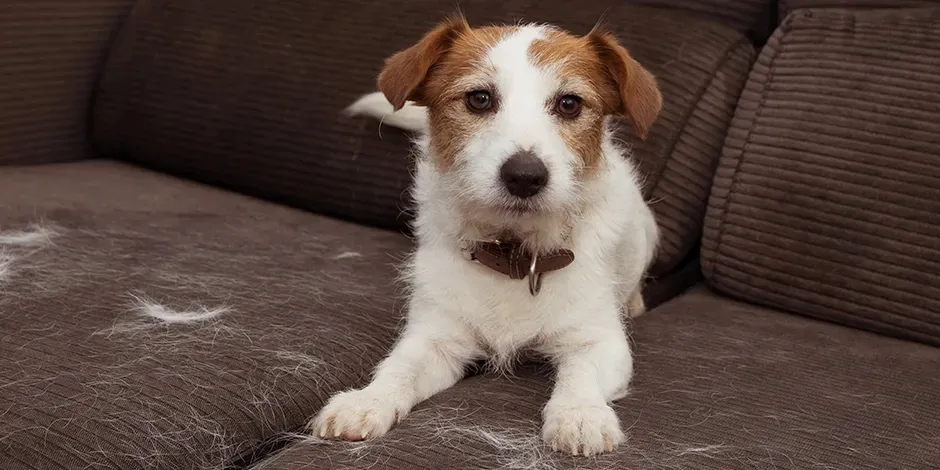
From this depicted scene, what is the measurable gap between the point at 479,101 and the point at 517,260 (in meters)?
0.23

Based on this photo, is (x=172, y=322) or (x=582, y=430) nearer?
(x=582, y=430)

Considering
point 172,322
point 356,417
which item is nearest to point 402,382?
point 356,417

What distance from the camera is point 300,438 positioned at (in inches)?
46.8

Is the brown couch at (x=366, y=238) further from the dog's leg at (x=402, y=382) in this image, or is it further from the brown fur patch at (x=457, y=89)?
the brown fur patch at (x=457, y=89)

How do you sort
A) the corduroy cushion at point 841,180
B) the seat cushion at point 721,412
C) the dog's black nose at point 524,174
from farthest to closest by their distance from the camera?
the corduroy cushion at point 841,180, the dog's black nose at point 524,174, the seat cushion at point 721,412

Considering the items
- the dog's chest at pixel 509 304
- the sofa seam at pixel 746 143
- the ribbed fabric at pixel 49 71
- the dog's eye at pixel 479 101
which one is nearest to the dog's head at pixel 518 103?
the dog's eye at pixel 479 101

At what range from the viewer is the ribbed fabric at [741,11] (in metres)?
1.97

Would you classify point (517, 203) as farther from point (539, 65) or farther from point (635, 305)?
point (635, 305)

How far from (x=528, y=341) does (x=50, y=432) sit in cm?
64

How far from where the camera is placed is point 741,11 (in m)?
1.98

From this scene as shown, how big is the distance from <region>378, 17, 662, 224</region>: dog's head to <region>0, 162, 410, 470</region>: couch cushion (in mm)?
320

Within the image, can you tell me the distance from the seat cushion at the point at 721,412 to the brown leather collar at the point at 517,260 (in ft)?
0.46

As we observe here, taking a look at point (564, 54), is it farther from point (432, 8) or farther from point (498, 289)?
point (432, 8)

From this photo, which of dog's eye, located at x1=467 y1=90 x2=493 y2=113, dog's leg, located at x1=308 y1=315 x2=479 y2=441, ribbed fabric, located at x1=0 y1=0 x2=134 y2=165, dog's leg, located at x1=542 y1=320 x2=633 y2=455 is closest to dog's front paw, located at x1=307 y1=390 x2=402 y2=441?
dog's leg, located at x1=308 y1=315 x2=479 y2=441
